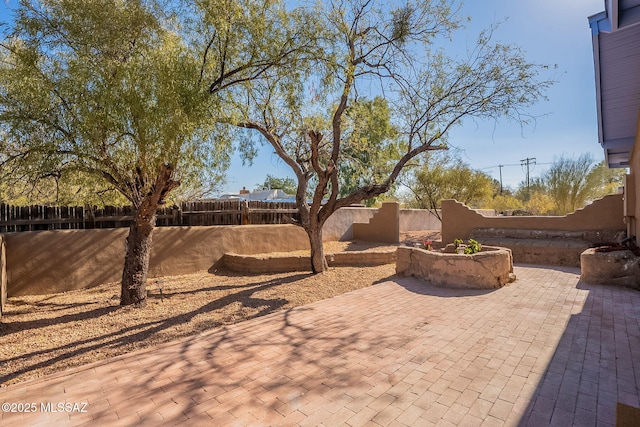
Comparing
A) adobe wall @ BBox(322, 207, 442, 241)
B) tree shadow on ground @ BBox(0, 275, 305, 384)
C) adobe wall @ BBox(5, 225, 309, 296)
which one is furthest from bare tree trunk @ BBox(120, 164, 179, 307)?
adobe wall @ BBox(322, 207, 442, 241)

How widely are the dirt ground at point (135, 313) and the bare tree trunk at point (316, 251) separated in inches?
11.1

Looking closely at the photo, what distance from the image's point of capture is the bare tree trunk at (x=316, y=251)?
8766 mm

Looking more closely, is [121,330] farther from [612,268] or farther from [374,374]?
[612,268]

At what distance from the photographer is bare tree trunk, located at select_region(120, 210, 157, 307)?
6098 millimetres

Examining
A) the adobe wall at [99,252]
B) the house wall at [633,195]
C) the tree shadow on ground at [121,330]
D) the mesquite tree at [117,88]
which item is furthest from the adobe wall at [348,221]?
the mesquite tree at [117,88]

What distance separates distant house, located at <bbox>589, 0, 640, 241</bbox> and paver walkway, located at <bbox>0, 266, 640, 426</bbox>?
4.04 meters

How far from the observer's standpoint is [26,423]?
2.60 m

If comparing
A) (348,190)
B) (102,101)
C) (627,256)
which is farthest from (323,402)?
(348,190)

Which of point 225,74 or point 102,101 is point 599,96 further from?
point 102,101

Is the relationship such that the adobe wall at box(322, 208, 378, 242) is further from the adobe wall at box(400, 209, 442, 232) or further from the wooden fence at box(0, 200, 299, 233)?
the adobe wall at box(400, 209, 442, 232)

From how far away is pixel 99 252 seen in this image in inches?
325

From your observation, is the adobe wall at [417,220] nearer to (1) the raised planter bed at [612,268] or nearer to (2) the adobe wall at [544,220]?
(2) the adobe wall at [544,220]

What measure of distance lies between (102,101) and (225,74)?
7.05ft

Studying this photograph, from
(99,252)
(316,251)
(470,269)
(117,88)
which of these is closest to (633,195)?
(470,269)
